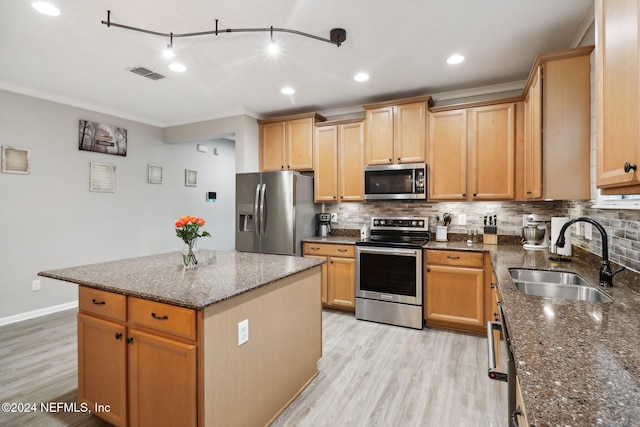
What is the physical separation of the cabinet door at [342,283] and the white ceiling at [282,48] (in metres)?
2.09

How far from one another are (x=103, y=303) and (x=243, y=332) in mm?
834

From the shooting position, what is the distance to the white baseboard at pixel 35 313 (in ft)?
11.5

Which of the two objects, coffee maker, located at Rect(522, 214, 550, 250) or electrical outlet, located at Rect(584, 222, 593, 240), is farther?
coffee maker, located at Rect(522, 214, 550, 250)

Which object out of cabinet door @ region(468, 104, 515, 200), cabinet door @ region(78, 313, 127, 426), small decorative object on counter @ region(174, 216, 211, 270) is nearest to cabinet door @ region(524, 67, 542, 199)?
cabinet door @ region(468, 104, 515, 200)

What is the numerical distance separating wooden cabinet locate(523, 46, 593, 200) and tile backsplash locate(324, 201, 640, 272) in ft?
0.98

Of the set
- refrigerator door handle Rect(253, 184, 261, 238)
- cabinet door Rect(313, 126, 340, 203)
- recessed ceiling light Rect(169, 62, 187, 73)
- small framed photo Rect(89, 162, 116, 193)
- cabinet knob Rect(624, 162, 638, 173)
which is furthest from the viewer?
small framed photo Rect(89, 162, 116, 193)

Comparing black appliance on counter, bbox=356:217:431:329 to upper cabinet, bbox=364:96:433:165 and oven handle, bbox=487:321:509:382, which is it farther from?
oven handle, bbox=487:321:509:382

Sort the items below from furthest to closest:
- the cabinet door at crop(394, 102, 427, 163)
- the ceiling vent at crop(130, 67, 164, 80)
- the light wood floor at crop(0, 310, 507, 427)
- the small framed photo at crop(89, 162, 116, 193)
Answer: the small framed photo at crop(89, 162, 116, 193)
the cabinet door at crop(394, 102, 427, 163)
the ceiling vent at crop(130, 67, 164, 80)
the light wood floor at crop(0, 310, 507, 427)

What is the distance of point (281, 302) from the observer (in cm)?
200

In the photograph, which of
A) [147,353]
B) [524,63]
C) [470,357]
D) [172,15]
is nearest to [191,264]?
[147,353]

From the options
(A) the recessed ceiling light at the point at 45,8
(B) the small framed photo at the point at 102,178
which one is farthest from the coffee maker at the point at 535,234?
(B) the small framed photo at the point at 102,178

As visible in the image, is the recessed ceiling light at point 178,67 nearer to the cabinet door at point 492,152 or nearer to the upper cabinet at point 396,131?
the upper cabinet at point 396,131

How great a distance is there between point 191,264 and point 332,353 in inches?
60.1

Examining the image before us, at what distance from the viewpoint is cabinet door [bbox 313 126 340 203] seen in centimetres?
414
